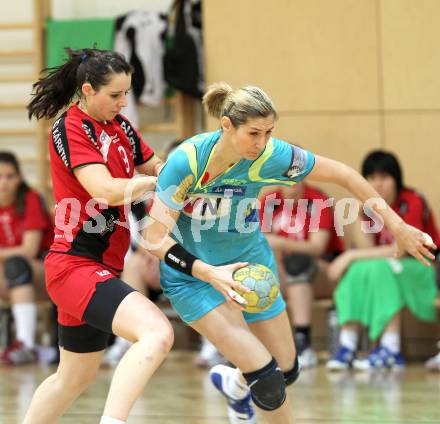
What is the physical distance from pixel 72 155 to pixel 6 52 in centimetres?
475

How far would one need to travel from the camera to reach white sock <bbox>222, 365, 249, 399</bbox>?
436 cm

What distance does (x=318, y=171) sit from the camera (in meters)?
3.88

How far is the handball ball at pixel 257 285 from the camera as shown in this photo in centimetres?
346

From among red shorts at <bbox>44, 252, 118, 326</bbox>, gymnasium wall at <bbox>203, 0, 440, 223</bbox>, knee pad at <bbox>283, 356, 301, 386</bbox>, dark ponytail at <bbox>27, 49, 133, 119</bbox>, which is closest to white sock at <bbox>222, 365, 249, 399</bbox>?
knee pad at <bbox>283, 356, 301, 386</bbox>

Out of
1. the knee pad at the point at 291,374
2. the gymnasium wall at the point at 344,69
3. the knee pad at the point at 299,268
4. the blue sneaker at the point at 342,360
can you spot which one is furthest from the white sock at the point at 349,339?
the knee pad at the point at 291,374

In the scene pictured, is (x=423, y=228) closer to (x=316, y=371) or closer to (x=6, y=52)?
(x=316, y=371)

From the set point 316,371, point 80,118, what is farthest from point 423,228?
point 80,118

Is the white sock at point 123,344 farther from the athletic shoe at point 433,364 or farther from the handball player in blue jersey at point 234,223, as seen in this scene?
the handball player in blue jersey at point 234,223

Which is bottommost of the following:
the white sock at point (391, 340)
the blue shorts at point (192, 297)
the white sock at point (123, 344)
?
the white sock at point (123, 344)

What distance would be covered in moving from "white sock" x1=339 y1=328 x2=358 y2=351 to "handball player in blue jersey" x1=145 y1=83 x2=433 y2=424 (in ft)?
7.66

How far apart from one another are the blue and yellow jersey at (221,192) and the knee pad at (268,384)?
49cm

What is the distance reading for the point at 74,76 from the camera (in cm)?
379

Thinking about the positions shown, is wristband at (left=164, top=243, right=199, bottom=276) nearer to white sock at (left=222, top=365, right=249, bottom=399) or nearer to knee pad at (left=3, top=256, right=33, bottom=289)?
white sock at (left=222, top=365, right=249, bottom=399)

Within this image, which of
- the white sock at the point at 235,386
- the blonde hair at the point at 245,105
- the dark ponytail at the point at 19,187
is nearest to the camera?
the blonde hair at the point at 245,105
